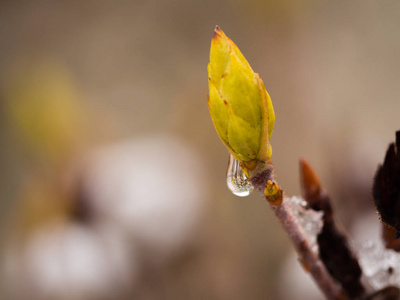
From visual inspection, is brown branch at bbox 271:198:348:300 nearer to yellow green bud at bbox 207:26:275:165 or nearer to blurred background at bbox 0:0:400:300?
yellow green bud at bbox 207:26:275:165

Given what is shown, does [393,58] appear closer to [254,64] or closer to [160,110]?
[254,64]

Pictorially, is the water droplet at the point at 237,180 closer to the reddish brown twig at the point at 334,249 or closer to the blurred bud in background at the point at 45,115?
the reddish brown twig at the point at 334,249

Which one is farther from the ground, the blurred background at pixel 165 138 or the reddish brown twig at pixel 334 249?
the blurred background at pixel 165 138

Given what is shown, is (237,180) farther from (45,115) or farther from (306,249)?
(45,115)

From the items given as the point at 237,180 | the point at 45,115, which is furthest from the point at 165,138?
the point at 237,180

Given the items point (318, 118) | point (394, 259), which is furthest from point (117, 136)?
point (394, 259)

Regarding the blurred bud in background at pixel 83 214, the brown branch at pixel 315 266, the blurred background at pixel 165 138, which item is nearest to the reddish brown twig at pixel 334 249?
the brown branch at pixel 315 266

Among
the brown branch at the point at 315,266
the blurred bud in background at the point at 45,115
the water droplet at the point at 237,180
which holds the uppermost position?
the blurred bud in background at the point at 45,115
